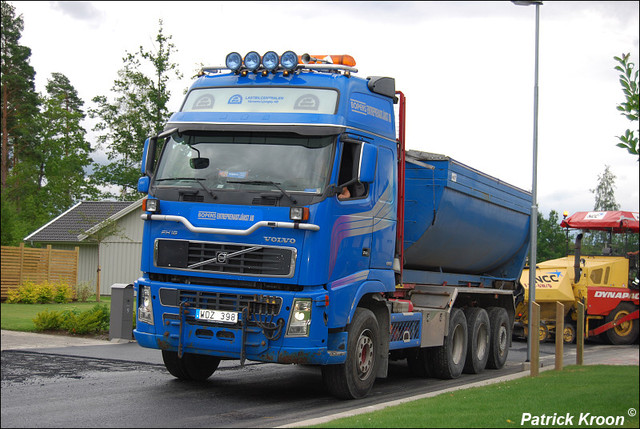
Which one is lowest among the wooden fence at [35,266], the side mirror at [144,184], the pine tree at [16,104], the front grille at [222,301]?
the wooden fence at [35,266]

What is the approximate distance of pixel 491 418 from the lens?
8.18 m

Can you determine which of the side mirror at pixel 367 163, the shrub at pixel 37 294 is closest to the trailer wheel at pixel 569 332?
the side mirror at pixel 367 163

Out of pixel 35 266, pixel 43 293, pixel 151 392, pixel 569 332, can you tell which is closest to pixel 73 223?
pixel 35 266

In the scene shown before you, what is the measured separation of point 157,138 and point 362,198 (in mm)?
2784

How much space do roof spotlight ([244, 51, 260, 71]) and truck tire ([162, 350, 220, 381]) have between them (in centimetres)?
405

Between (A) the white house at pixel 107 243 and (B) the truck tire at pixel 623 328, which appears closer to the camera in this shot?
(B) the truck tire at pixel 623 328

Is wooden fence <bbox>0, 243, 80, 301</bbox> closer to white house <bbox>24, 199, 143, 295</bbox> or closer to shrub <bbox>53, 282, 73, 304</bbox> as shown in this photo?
shrub <bbox>53, 282, 73, 304</bbox>

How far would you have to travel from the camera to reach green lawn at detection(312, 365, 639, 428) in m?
7.84

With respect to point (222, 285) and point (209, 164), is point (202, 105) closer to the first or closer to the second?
point (209, 164)

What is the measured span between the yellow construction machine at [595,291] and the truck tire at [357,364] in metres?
12.3

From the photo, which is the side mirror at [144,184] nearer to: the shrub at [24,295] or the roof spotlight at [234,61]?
the roof spotlight at [234,61]

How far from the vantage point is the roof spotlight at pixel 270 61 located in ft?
34.9

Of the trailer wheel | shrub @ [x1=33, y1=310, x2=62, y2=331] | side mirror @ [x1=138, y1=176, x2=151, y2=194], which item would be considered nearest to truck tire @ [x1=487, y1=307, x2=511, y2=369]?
the trailer wheel

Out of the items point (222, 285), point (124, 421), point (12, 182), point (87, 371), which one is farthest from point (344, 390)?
point (12, 182)
